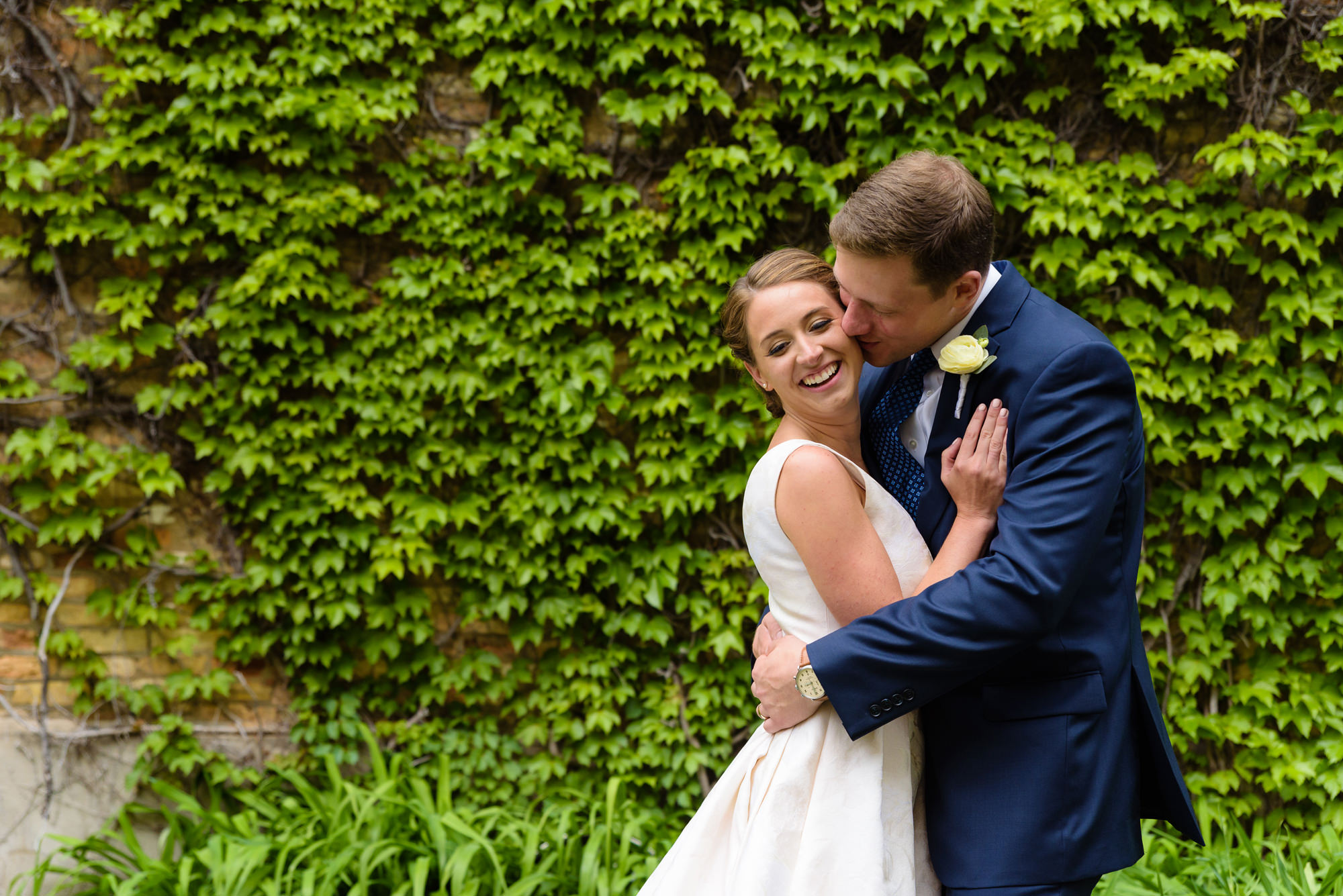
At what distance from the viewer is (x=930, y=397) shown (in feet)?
6.19

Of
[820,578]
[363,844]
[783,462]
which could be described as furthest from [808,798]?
[363,844]

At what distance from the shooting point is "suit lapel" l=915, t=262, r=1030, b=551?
1.75 m

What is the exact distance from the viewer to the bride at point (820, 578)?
169 centimetres

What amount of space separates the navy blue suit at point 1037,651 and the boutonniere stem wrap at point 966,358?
20mm

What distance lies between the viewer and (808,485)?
1754mm

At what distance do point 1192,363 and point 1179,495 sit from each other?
1.70 ft

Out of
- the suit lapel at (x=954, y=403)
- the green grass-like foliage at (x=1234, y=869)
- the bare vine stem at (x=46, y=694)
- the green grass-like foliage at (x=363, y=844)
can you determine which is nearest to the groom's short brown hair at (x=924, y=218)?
the suit lapel at (x=954, y=403)

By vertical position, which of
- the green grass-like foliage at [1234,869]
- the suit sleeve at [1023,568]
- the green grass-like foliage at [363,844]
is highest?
the suit sleeve at [1023,568]

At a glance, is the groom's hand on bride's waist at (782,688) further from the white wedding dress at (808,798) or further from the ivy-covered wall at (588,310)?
the ivy-covered wall at (588,310)

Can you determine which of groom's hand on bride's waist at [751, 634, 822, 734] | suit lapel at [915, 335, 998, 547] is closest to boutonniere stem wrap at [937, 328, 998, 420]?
suit lapel at [915, 335, 998, 547]

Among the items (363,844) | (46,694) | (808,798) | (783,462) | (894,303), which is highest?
(894,303)

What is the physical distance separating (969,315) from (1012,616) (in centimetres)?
63

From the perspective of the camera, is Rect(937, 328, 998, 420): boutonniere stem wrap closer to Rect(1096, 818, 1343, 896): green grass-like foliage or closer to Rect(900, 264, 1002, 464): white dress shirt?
Rect(900, 264, 1002, 464): white dress shirt

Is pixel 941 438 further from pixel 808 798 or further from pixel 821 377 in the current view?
pixel 808 798
